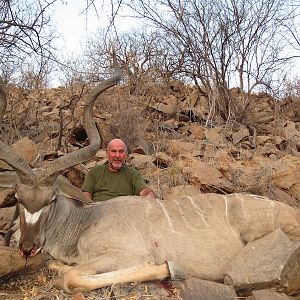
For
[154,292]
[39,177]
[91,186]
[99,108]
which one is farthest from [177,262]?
[99,108]

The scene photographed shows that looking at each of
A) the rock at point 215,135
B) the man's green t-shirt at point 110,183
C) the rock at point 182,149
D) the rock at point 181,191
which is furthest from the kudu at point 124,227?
the rock at point 215,135

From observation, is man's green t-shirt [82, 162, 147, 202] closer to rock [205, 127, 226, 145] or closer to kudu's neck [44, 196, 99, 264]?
kudu's neck [44, 196, 99, 264]

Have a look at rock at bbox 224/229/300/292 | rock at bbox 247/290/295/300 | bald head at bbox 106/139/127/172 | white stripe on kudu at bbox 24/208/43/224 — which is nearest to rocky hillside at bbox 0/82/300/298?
bald head at bbox 106/139/127/172

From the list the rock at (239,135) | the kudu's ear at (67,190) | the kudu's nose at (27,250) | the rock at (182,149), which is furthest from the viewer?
the rock at (239,135)

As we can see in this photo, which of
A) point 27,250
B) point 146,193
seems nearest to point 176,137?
point 146,193

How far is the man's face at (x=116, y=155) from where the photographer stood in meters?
5.25

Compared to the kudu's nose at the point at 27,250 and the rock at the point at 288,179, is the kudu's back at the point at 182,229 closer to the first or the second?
the kudu's nose at the point at 27,250

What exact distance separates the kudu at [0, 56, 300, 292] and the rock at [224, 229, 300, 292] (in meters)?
0.19

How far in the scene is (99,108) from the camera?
10.5 meters

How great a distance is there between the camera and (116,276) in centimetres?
343

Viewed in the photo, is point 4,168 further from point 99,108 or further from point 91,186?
point 99,108

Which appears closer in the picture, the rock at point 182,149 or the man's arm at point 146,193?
the man's arm at point 146,193

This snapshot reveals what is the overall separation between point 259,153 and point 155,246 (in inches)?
205

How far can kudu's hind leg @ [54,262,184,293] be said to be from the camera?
132 inches
